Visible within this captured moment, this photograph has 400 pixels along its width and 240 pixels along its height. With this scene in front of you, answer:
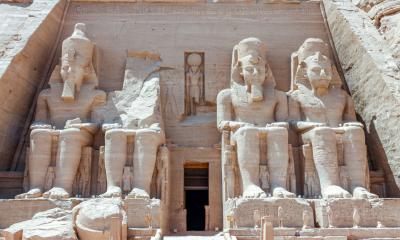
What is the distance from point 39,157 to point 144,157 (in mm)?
1734

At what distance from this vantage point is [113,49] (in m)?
10.5

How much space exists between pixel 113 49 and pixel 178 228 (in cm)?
382

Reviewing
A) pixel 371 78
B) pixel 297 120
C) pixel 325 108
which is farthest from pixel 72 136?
pixel 371 78

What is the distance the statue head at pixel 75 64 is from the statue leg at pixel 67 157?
0.79 meters

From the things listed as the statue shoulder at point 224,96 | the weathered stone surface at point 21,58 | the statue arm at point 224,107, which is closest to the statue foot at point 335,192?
the statue arm at point 224,107

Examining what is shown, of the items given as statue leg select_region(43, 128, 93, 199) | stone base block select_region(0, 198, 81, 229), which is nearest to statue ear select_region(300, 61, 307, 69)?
statue leg select_region(43, 128, 93, 199)

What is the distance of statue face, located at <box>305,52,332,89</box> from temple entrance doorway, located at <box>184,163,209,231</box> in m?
2.49

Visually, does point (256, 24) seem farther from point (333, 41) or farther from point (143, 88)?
point (143, 88)

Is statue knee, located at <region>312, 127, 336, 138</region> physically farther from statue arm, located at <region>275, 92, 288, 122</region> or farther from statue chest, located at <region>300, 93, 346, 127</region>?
statue arm, located at <region>275, 92, 288, 122</region>

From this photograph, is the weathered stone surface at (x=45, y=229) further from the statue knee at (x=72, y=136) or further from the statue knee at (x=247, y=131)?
A: the statue knee at (x=247, y=131)

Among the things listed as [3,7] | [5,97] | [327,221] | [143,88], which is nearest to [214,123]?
[143,88]

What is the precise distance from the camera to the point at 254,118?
9266 millimetres

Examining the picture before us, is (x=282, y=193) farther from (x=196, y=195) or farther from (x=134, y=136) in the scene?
(x=196, y=195)

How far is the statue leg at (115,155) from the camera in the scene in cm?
855
